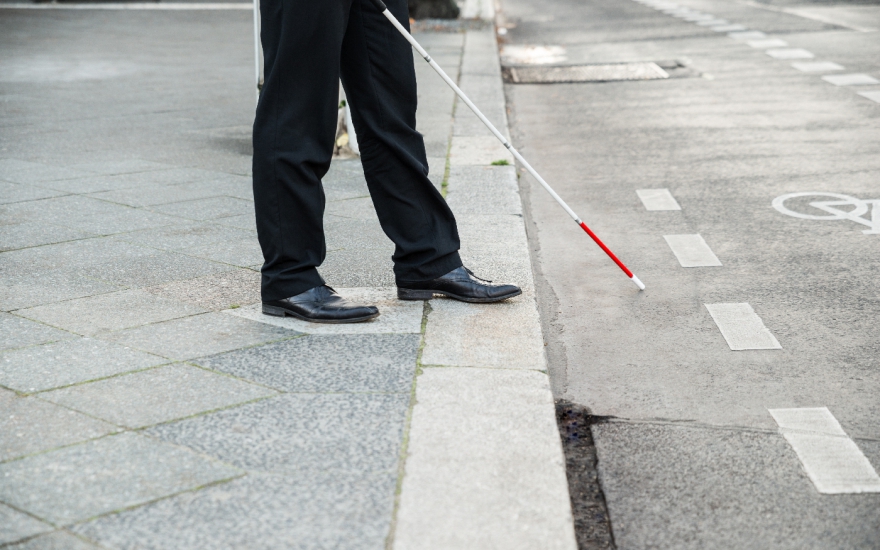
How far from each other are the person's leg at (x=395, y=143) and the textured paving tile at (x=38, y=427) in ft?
4.39

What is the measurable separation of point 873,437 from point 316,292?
5.61ft

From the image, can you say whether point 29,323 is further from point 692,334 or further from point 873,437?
point 873,437

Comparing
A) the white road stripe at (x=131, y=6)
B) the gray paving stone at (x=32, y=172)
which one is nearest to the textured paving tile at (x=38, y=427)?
the gray paving stone at (x=32, y=172)

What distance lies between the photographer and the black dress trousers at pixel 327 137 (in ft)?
10.4

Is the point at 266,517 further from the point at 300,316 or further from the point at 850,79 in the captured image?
the point at 850,79

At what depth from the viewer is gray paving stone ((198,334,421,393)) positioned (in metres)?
2.77

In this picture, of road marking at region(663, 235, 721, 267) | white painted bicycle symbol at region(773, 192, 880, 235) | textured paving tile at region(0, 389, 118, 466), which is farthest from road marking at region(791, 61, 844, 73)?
textured paving tile at region(0, 389, 118, 466)

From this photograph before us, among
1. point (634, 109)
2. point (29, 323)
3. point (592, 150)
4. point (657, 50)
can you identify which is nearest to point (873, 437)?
point (29, 323)

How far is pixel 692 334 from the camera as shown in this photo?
3.57 meters

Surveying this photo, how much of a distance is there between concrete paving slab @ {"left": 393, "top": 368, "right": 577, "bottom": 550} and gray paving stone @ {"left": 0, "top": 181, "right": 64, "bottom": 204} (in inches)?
124

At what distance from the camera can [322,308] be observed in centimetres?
330

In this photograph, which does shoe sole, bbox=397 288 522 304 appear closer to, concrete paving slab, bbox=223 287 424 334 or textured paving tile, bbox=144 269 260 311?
concrete paving slab, bbox=223 287 424 334

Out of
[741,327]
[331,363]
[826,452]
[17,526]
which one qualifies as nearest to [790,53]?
[741,327]

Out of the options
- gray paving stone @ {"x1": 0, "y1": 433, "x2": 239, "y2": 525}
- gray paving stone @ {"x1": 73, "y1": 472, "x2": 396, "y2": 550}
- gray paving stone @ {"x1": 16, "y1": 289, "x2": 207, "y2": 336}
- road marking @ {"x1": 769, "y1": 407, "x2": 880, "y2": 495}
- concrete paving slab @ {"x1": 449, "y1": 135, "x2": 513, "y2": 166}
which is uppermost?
gray paving stone @ {"x1": 73, "y1": 472, "x2": 396, "y2": 550}
